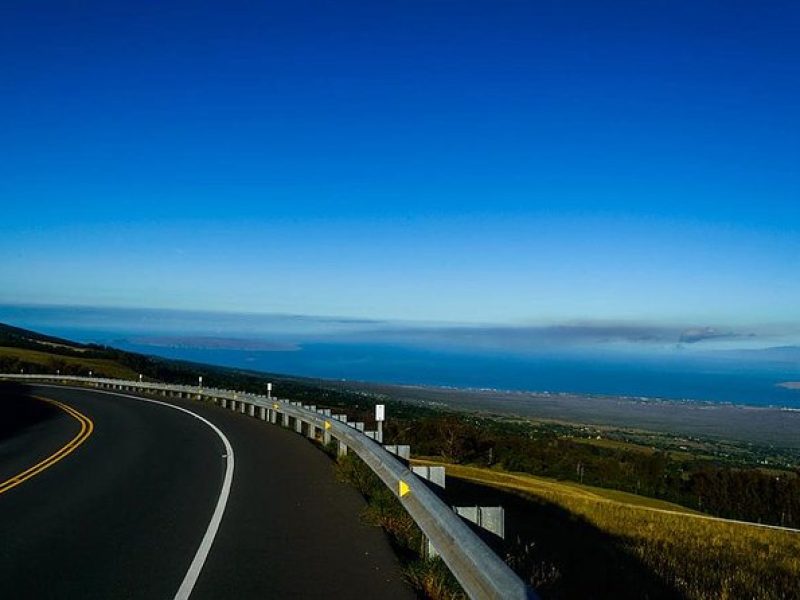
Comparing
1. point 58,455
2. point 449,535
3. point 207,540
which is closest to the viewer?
point 449,535

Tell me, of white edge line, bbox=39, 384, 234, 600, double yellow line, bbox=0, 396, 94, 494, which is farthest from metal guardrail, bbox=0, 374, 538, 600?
double yellow line, bbox=0, 396, 94, 494

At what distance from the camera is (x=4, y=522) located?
32.8ft

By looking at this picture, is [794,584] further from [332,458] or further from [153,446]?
[153,446]

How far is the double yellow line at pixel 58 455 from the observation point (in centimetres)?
1339

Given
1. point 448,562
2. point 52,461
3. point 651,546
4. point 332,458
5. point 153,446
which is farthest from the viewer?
point 153,446

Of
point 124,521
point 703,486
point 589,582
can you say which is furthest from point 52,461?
point 703,486

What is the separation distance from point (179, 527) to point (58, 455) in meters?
8.80

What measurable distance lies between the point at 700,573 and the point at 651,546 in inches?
112

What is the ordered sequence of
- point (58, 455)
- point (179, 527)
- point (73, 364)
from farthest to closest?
point (73, 364) < point (58, 455) < point (179, 527)

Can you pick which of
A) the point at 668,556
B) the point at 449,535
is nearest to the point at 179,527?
the point at 449,535

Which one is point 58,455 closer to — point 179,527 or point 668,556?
point 179,527

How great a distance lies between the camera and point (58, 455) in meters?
17.4

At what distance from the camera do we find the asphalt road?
7.32 m

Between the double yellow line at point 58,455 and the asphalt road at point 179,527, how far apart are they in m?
0.20
